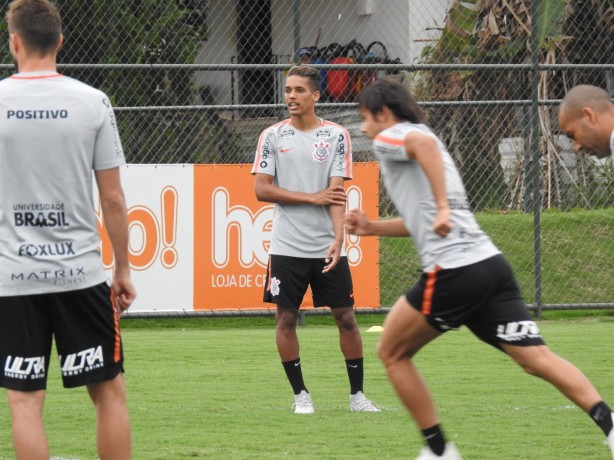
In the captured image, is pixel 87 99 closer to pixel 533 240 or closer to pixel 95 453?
pixel 95 453

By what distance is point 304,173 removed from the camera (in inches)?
311

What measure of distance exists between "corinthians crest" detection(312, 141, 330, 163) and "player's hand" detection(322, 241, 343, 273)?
560 mm

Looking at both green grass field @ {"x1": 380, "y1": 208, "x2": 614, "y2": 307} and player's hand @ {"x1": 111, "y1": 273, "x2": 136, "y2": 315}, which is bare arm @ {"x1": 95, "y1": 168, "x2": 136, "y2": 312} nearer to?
player's hand @ {"x1": 111, "y1": 273, "x2": 136, "y2": 315}

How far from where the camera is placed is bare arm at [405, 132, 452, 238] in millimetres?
5285

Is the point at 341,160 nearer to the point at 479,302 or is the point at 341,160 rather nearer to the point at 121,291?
the point at 479,302

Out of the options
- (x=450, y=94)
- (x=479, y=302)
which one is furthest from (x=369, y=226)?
(x=450, y=94)

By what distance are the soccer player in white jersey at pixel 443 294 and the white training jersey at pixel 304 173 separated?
2316 millimetres

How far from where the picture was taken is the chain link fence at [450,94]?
13648 millimetres

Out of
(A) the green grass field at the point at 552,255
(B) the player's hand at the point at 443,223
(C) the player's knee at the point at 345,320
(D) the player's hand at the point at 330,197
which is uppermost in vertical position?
(B) the player's hand at the point at 443,223

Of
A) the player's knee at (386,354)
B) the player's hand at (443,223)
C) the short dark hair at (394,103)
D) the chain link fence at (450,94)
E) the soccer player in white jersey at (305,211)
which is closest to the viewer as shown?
the player's hand at (443,223)

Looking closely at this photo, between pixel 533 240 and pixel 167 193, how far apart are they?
463cm

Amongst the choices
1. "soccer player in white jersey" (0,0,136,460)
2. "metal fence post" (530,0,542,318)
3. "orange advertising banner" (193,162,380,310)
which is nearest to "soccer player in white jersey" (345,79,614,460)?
"soccer player in white jersey" (0,0,136,460)

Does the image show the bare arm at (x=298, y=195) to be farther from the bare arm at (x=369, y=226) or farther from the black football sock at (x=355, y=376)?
the bare arm at (x=369, y=226)

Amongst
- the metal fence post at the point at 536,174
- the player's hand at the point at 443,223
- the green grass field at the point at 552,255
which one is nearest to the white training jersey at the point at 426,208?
the player's hand at the point at 443,223
